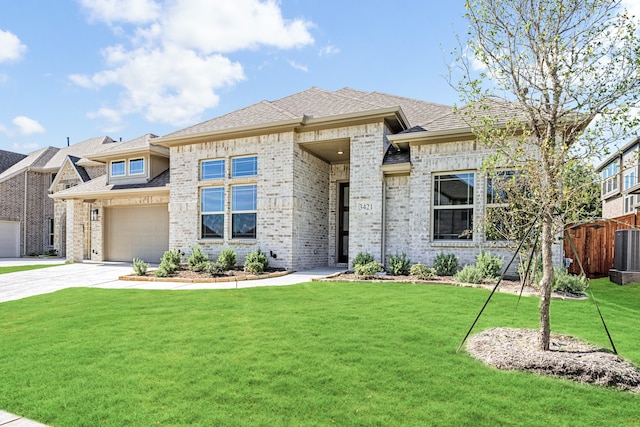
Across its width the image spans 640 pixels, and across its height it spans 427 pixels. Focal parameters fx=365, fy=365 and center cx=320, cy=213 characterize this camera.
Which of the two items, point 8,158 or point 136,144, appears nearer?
point 136,144

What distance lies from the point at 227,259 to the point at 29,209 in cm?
2044

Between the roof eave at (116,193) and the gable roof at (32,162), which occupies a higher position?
the gable roof at (32,162)

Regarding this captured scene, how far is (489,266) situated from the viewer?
9812mm

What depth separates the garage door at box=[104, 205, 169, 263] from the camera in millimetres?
17016

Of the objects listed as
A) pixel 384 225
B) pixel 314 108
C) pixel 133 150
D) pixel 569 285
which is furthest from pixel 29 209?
pixel 569 285

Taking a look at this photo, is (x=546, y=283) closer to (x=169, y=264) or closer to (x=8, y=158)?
(x=169, y=264)

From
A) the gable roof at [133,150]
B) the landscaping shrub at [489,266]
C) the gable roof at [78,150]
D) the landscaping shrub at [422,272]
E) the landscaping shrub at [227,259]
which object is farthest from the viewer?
the gable roof at [78,150]

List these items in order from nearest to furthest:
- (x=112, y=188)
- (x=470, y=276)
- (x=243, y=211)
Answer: (x=470, y=276) → (x=243, y=211) → (x=112, y=188)

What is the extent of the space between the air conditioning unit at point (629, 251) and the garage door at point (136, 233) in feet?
55.7

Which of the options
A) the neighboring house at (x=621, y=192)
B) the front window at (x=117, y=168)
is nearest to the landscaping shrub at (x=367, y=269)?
the front window at (x=117, y=168)

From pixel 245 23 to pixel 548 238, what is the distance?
9.63 metres

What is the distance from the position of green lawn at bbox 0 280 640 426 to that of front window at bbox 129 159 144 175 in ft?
36.3

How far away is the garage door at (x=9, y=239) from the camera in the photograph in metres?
23.8

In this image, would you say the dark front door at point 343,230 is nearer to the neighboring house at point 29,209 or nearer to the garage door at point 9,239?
the neighboring house at point 29,209
